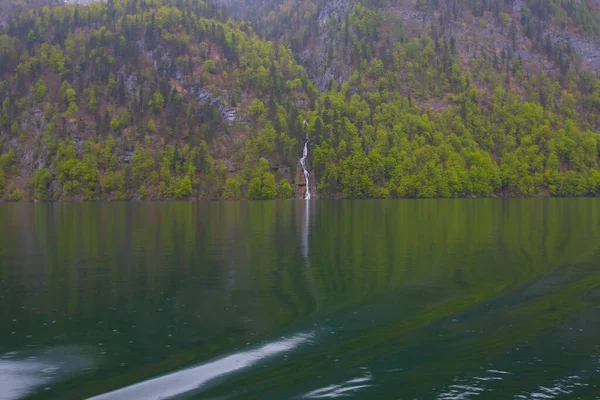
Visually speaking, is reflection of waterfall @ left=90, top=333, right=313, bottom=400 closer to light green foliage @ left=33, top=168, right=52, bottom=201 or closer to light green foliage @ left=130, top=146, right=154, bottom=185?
light green foliage @ left=130, top=146, right=154, bottom=185

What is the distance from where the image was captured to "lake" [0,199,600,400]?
12.4 metres

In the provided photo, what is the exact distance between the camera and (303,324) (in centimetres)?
1695

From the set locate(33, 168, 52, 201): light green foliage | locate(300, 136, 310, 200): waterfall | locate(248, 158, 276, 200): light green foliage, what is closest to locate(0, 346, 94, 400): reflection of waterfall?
locate(248, 158, 276, 200): light green foliage

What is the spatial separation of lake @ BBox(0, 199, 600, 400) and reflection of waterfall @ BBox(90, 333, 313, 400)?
6 centimetres

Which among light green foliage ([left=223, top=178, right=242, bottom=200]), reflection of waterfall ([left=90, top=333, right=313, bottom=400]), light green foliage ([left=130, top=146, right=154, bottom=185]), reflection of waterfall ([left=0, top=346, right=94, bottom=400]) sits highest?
light green foliage ([left=130, top=146, right=154, bottom=185])

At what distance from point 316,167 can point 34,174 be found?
91.5 metres

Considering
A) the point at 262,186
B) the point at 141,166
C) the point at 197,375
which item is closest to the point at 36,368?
the point at 197,375

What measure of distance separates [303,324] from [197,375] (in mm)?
4719

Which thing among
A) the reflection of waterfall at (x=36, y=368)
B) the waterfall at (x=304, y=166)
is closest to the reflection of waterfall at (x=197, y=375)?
the reflection of waterfall at (x=36, y=368)

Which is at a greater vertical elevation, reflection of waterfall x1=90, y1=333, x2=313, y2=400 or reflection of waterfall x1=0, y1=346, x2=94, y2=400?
reflection of waterfall x1=0, y1=346, x2=94, y2=400

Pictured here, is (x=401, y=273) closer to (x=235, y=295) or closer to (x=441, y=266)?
(x=441, y=266)

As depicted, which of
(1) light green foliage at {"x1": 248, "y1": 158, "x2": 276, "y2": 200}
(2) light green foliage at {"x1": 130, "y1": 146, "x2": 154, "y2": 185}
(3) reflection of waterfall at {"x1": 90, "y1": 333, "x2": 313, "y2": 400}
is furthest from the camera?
(2) light green foliage at {"x1": 130, "y1": 146, "x2": 154, "y2": 185}

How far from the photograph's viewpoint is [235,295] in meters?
21.1

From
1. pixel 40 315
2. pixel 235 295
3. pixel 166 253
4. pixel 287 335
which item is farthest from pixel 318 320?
pixel 166 253
